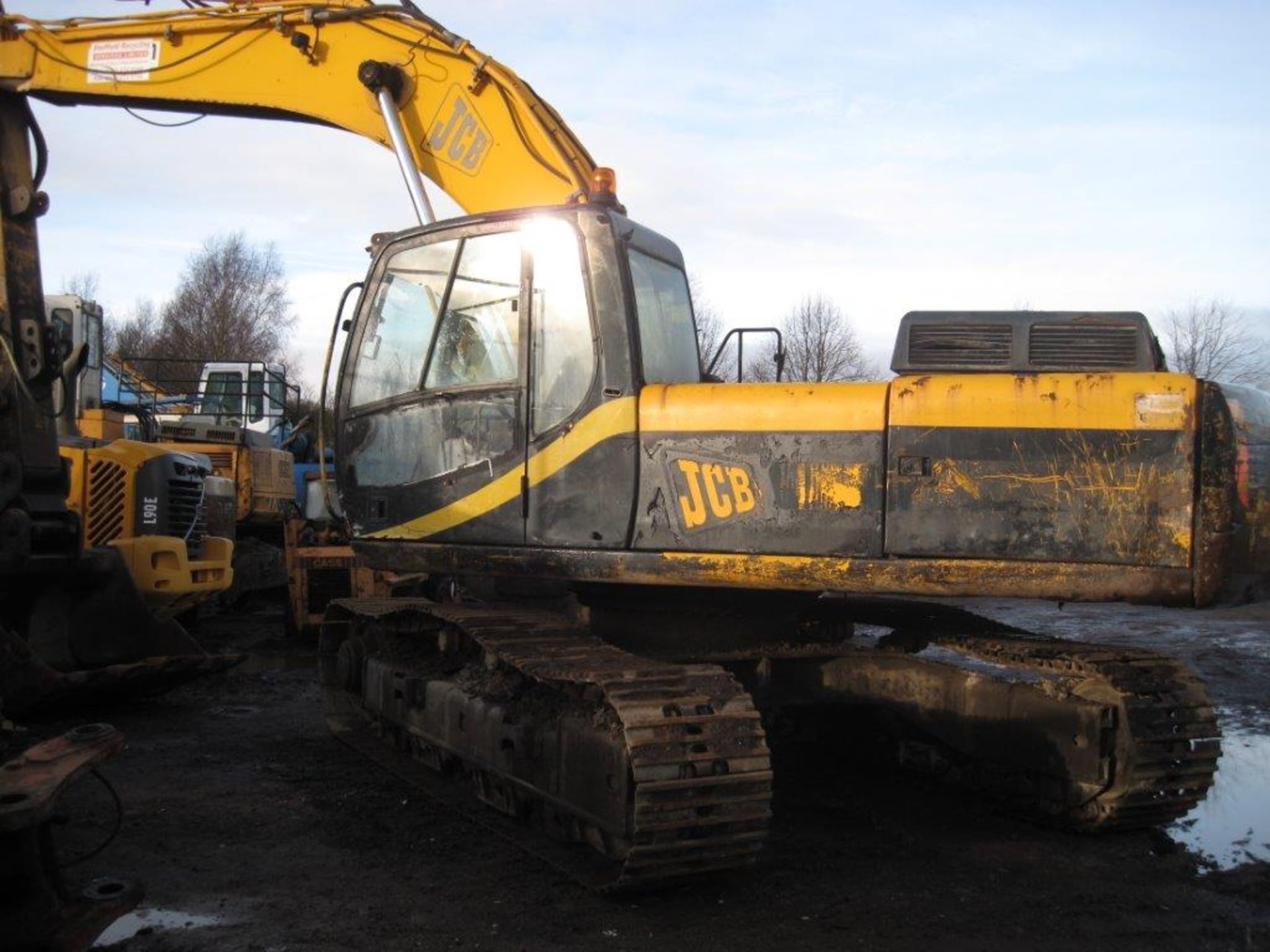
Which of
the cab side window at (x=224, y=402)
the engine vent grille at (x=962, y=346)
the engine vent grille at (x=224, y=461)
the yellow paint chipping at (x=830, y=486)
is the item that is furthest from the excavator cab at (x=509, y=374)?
the cab side window at (x=224, y=402)

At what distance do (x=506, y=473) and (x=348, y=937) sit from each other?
194 cm

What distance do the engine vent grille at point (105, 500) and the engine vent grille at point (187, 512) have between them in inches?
15.4

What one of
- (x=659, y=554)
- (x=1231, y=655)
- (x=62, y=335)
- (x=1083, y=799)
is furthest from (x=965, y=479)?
(x=1231, y=655)

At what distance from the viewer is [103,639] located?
7.19 m

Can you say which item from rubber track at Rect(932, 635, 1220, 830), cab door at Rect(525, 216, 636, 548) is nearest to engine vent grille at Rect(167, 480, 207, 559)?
cab door at Rect(525, 216, 636, 548)

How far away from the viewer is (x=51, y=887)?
361 cm

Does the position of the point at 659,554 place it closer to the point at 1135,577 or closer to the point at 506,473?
the point at 506,473

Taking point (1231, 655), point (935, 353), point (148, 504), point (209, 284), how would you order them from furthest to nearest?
1. point (209, 284)
2. point (1231, 655)
3. point (148, 504)
4. point (935, 353)

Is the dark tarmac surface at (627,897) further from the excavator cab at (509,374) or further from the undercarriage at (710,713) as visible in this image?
the excavator cab at (509,374)

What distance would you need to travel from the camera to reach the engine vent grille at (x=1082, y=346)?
453 centimetres

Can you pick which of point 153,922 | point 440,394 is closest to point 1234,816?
point 440,394

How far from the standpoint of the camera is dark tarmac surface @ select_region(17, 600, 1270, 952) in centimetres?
429

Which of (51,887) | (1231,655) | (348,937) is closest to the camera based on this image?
(51,887)

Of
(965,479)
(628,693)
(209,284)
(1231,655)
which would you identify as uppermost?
(209,284)
